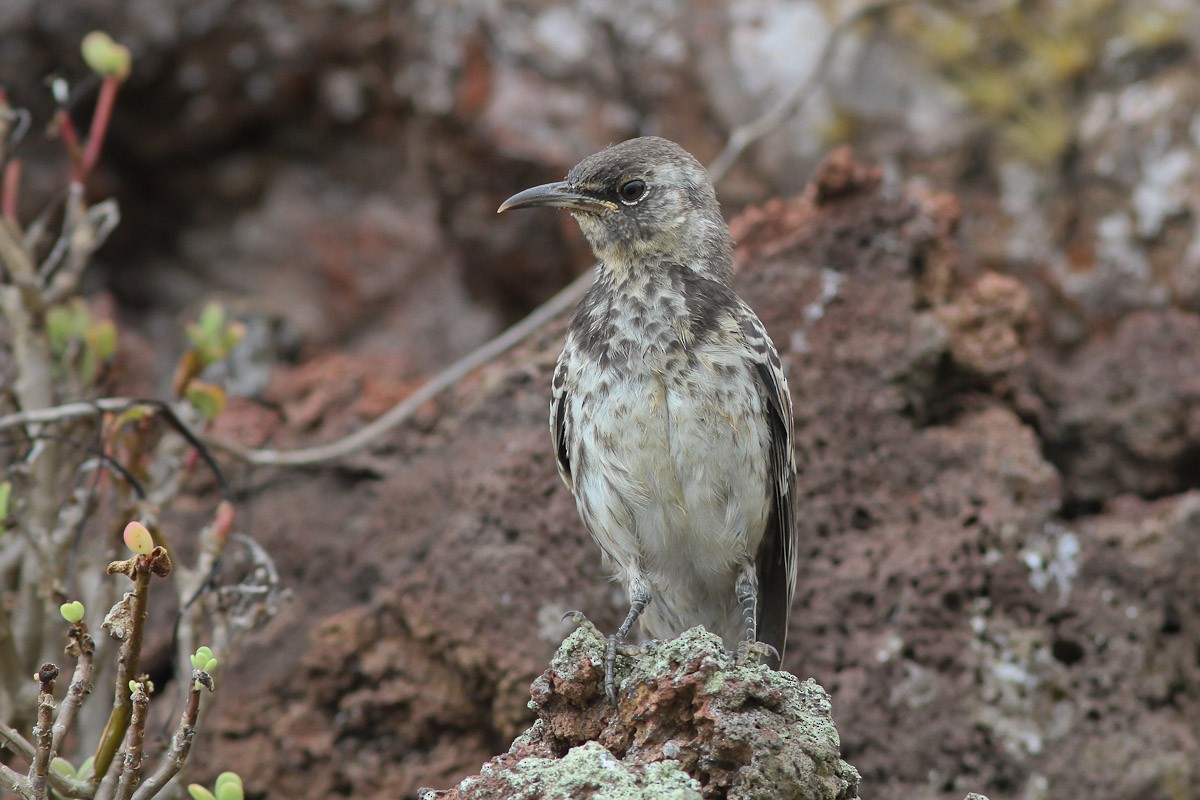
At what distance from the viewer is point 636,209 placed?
173 inches

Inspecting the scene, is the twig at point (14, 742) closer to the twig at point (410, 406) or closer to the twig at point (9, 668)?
the twig at point (9, 668)

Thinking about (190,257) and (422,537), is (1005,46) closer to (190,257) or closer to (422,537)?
(422,537)

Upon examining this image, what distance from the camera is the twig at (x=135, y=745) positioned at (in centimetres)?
286

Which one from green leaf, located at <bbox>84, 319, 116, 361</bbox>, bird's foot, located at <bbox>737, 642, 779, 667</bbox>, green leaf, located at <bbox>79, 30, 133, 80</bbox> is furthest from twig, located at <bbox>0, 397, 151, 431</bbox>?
bird's foot, located at <bbox>737, 642, 779, 667</bbox>

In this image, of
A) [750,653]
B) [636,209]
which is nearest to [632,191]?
[636,209]

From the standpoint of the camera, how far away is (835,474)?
475 cm

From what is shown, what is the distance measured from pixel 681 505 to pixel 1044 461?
5.16 ft

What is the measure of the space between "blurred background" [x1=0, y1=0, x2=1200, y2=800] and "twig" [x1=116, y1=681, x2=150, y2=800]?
62.7 inches

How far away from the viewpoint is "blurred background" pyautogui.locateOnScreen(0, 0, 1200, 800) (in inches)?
176

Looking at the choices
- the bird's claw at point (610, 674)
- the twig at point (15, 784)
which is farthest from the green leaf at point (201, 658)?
the bird's claw at point (610, 674)

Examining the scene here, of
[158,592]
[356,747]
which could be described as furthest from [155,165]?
[356,747]

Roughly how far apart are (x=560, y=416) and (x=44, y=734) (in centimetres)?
197

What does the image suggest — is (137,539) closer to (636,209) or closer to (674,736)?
(674,736)

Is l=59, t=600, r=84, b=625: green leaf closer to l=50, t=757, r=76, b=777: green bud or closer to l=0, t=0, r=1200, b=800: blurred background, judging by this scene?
l=50, t=757, r=76, b=777: green bud
